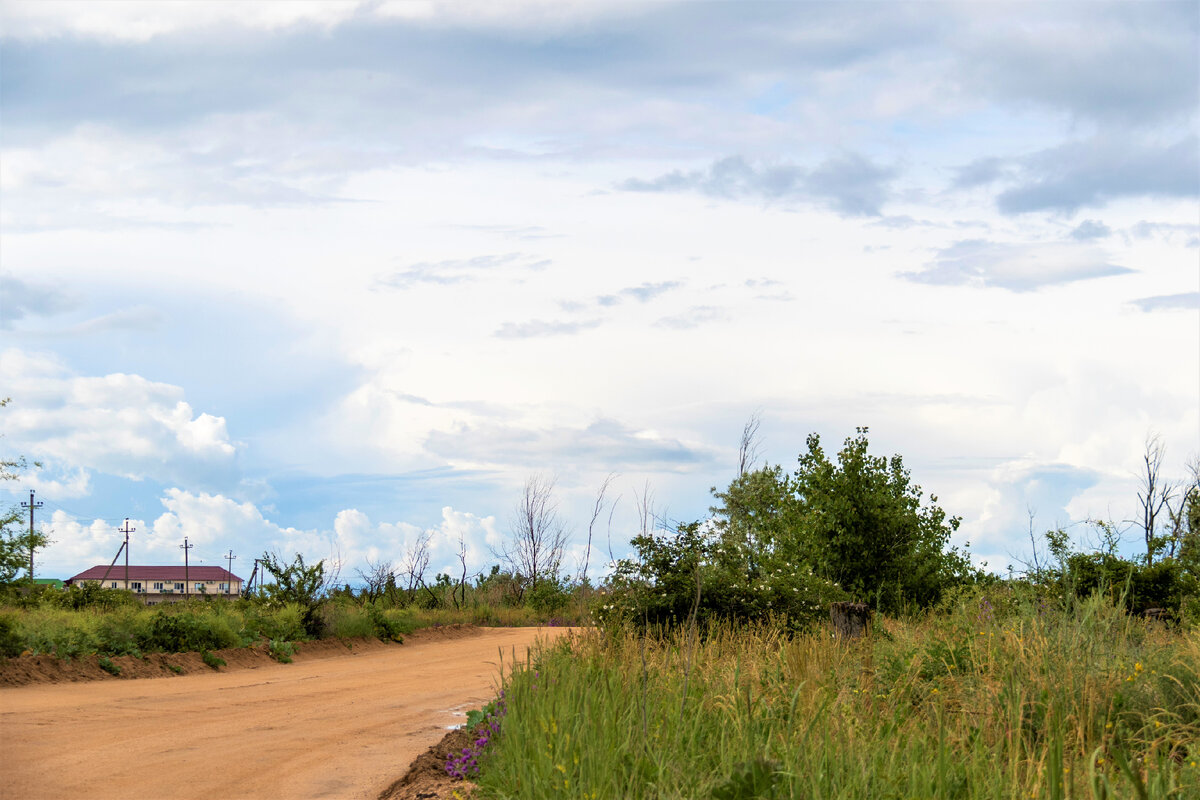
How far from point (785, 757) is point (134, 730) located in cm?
806

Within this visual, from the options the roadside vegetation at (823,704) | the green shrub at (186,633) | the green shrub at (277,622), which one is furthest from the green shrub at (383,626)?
the roadside vegetation at (823,704)

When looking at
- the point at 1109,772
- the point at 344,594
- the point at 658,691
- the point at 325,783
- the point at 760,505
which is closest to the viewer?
the point at 1109,772

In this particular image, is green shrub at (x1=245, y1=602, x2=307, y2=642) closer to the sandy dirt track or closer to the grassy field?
the grassy field

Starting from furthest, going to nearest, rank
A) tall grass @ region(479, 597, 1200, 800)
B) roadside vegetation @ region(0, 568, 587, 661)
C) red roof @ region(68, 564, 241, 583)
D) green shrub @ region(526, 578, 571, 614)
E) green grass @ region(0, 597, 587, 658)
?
red roof @ region(68, 564, 241, 583), green shrub @ region(526, 578, 571, 614), roadside vegetation @ region(0, 568, 587, 661), green grass @ region(0, 597, 587, 658), tall grass @ region(479, 597, 1200, 800)

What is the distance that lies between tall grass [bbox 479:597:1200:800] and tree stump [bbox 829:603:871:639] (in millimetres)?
525

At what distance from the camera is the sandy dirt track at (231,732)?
8.37 meters

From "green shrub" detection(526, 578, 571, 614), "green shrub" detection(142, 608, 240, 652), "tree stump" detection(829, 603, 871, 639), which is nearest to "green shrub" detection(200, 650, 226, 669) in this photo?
"green shrub" detection(142, 608, 240, 652)

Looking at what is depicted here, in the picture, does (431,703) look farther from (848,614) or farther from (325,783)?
(848,614)

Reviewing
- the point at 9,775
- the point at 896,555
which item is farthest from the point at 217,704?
the point at 896,555

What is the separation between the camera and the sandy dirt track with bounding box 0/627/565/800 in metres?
8.37

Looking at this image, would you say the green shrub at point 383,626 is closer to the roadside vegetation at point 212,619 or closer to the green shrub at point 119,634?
the roadside vegetation at point 212,619

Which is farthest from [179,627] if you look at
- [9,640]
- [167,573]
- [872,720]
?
[167,573]

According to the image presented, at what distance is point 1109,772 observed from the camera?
6.36 meters

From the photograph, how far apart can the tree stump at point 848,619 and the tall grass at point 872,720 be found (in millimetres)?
525
